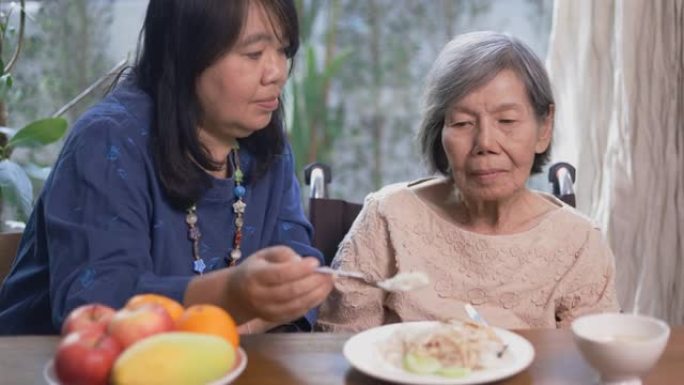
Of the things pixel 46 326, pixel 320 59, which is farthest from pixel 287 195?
pixel 320 59

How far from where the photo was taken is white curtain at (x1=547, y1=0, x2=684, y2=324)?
237 cm

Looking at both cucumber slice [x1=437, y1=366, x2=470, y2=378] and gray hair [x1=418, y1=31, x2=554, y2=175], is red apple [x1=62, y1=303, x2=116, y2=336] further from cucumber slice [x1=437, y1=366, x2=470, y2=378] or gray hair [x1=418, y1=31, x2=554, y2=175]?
gray hair [x1=418, y1=31, x2=554, y2=175]

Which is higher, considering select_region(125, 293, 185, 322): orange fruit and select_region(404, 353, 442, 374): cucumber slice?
select_region(125, 293, 185, 322): orange fruit

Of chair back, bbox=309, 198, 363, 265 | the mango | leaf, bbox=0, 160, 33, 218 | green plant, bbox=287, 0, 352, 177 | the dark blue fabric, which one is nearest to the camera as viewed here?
the mango

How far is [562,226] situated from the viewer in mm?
1771

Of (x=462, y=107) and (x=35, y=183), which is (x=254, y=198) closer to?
(x=462, y=107)

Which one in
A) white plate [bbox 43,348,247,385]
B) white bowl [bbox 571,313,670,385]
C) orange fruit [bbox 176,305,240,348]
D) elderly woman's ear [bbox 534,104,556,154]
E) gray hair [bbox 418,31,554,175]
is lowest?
white plate [bbox 43,348,247,385]

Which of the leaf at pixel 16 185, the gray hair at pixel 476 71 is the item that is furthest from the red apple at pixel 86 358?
the leaf at pixel 16 185

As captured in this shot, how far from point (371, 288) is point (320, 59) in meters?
1.38

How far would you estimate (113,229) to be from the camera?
57.3 inches

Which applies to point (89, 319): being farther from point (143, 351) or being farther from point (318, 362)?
point (318, 362)

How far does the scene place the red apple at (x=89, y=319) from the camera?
1.07 metres

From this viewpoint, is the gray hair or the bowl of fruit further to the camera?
the gray hair

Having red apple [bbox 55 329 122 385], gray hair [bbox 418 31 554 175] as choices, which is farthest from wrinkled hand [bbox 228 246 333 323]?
gray hair [bbox 418 31 554 175]
